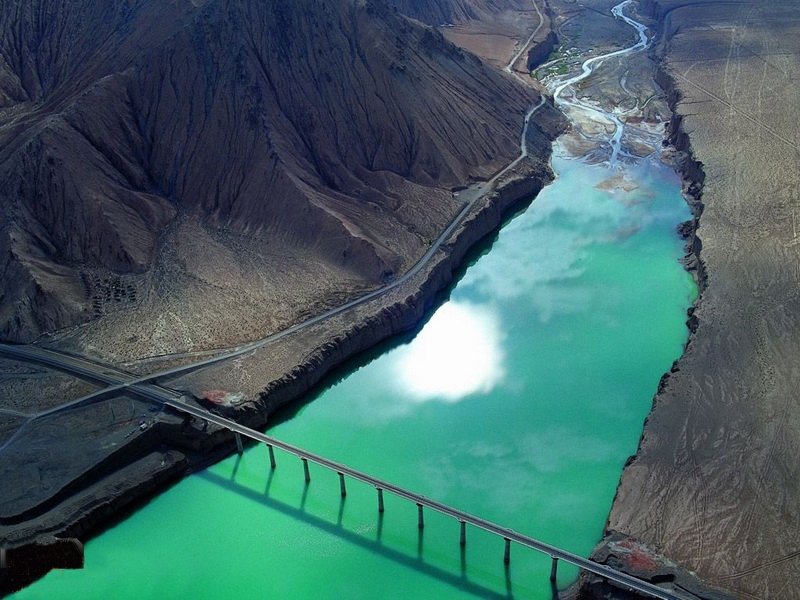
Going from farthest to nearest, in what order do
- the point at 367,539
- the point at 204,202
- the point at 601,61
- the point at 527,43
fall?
the point at 527,43, the point at 601,61, the point at 204,202, the point at 367,539

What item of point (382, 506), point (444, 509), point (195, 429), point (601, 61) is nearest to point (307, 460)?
point (382, 506)

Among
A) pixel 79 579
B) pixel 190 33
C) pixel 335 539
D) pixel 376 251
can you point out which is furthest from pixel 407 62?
pixel 79 579

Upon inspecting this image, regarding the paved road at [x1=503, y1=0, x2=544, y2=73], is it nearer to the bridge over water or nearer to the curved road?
the curved road

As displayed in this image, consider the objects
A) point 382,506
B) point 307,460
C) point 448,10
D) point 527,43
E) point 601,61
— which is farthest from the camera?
point 448,10

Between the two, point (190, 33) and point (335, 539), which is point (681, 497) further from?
point (190, 33)

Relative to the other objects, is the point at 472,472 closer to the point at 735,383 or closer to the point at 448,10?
the point at 735,383

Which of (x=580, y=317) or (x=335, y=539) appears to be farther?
(x=580, y=317)
